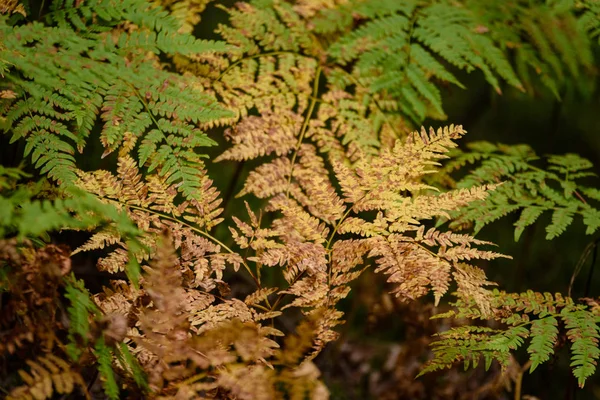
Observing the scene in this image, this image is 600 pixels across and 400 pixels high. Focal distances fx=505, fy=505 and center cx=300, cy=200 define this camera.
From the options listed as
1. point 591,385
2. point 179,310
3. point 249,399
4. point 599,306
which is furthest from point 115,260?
point 591,385

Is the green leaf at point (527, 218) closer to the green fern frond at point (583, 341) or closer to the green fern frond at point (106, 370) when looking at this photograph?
the green fern frond at point (583, 341)

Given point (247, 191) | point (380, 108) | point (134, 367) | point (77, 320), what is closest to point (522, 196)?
point (380, 108)

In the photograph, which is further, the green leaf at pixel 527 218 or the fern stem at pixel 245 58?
the fern stem at pixel 245 58

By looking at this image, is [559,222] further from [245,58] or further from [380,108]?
[245,58]

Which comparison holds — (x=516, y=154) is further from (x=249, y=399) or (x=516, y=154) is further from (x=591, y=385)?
(x=591, y=385)

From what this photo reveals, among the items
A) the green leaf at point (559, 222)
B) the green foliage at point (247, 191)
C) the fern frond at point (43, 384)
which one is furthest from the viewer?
the green leaf at point (559, 222)

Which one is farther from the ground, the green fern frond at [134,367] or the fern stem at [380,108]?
the fern stem at [380,108]

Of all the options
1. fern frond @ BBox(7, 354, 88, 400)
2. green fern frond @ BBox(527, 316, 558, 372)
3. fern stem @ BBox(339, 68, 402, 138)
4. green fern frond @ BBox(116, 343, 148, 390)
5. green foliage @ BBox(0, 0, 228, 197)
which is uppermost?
green foliage @ BBox(0, 0, 228, 197)

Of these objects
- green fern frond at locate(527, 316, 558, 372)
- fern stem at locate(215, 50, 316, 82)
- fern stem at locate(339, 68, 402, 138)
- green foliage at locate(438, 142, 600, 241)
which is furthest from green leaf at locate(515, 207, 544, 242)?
fern stem at locate(215, 50, 316, 82)

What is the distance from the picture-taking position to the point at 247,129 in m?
1.91

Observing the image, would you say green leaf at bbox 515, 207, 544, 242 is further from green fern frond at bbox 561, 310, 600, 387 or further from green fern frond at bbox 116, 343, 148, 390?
green fern frond at bbox 116, 343, 148, 390

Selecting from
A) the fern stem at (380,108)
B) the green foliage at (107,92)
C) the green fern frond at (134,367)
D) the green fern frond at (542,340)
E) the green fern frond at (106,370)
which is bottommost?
the green fern frond at (542,340)

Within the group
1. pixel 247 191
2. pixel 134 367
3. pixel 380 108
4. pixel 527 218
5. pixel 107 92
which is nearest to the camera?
pixel 134 367

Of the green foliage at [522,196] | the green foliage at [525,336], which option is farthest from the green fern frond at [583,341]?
the green foliage at [522,196]
